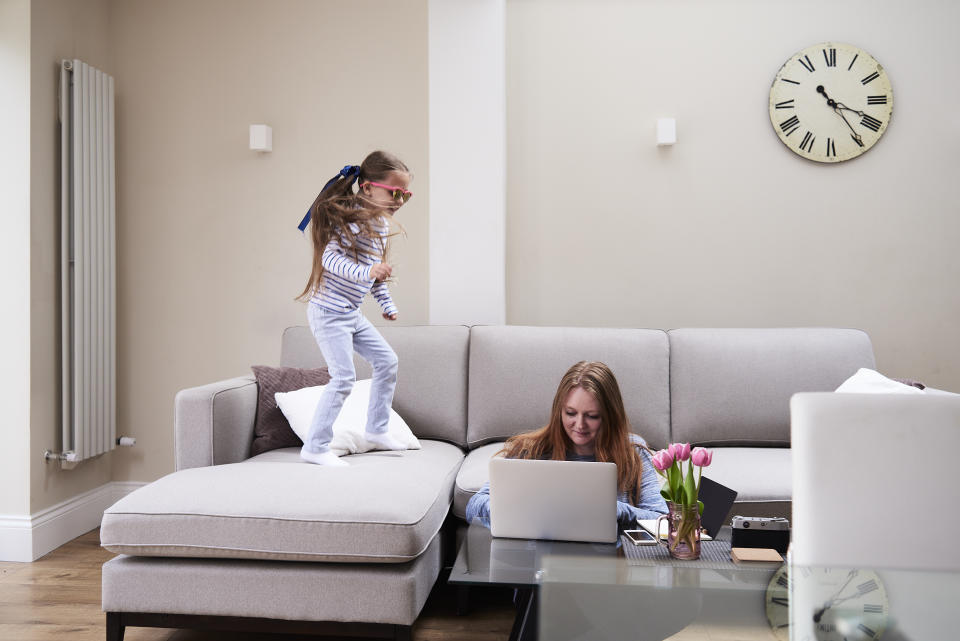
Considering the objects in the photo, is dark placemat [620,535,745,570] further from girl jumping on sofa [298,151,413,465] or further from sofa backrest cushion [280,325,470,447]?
sofa backrest cushion [280,325,470,447]

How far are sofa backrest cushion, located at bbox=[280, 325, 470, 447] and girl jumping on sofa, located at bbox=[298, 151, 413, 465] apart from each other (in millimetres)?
573

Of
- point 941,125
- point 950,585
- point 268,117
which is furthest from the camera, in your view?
point 268,117

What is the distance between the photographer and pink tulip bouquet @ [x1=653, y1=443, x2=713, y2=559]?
157 cm

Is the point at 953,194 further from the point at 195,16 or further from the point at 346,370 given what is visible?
the point at 195,16

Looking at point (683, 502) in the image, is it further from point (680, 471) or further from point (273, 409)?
point (273, 409)

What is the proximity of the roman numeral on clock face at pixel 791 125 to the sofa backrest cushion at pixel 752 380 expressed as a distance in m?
0.91

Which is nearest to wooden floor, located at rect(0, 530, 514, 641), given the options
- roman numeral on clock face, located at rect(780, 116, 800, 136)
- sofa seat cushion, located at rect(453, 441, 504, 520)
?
sofa seat cushion, located at rect(453, 441, 504, 520)

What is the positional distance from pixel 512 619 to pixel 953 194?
2.49 metres

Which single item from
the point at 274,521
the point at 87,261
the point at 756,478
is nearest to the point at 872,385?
the point at 756,478

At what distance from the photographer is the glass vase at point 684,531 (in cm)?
157

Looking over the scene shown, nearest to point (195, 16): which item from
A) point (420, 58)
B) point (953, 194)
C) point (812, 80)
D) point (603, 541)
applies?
point (420, 58)

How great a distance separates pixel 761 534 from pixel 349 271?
1.30 m

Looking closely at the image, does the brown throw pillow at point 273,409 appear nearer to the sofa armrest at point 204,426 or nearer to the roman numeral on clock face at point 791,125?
the sofa armrest at point 204,426

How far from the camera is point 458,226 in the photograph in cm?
340
